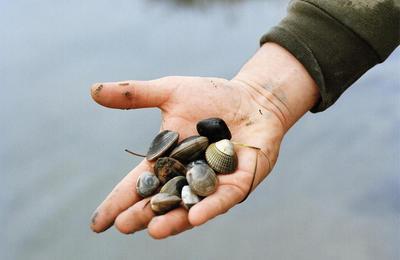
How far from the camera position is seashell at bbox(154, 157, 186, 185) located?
2.79 meters

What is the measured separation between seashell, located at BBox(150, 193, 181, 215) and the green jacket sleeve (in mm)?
1158

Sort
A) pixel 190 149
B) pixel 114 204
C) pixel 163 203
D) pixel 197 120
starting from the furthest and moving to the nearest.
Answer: pixel 197 120, pixel 190 149, pixel 114 204, pixel 163 203

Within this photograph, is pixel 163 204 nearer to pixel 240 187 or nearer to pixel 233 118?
pixel 240 187

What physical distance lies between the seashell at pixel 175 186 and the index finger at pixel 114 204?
0.13m

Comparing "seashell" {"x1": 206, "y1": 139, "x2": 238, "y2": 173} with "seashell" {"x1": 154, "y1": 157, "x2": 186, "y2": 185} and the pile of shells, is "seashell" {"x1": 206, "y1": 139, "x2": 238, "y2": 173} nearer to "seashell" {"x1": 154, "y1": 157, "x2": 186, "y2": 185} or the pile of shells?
the pile of shells

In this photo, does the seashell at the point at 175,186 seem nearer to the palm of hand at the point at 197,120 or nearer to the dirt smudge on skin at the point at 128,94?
the palm of hand at the point at 197,120

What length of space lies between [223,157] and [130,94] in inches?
24.6

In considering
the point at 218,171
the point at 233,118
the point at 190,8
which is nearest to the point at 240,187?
the point at 218,171

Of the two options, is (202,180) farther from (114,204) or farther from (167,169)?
(114,204)

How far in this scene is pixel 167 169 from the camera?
2818 millimetres

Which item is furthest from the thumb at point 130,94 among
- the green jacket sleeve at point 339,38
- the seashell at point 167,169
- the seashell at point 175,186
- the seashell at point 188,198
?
the green jacket sleeve at point 339,38

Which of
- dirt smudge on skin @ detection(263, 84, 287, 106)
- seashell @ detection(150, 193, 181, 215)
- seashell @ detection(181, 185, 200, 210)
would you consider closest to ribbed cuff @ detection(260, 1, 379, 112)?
dirt smudge on skin @ detection(263, 84, 287, 106)

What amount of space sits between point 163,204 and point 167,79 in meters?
0.83

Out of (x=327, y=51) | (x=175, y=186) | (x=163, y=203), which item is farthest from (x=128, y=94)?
(x=327, y=51)
